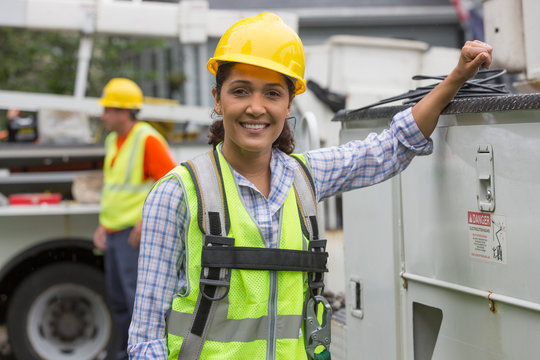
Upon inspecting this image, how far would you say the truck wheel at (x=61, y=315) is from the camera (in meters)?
5.27

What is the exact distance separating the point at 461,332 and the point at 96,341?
3.80 m

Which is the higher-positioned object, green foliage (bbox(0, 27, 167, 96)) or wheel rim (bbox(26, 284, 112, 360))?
green foliage (bbox(0, 27, 167, 96))

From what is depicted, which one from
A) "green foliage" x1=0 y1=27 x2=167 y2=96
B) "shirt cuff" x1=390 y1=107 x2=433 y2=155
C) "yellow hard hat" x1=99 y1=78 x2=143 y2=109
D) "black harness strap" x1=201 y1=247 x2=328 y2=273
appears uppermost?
"green foliage" x1=0 y1=27 x2=167 y2=96

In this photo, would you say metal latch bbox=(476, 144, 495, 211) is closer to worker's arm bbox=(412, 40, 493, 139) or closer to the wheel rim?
worker's arm bbox=(412, 40, 493, 139)

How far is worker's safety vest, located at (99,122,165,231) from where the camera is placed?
191 inches

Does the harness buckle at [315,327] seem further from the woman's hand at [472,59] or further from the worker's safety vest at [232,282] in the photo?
the woman's hand at [472,59]

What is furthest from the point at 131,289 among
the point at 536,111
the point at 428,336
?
the point at 536,111

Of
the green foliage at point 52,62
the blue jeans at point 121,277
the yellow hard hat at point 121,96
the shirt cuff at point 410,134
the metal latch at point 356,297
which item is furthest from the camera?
the green foliage at point 52,62

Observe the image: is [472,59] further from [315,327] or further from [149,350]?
[149,350]

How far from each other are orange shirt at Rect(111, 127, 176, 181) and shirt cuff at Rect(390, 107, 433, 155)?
286 centimetres

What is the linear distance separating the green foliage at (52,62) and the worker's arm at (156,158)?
5.08 meters

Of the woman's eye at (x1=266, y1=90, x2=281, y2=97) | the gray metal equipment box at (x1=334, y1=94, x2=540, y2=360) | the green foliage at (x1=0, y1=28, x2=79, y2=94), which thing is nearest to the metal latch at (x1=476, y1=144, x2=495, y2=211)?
the gray metal equipment box at (x1=334, y1=94, x2=540, y2=360)

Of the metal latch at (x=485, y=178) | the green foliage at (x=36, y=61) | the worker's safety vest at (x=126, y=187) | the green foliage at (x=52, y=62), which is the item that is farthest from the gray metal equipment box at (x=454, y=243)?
the green foliage at (x=36, y=61)

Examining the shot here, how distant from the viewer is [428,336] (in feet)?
8.14
